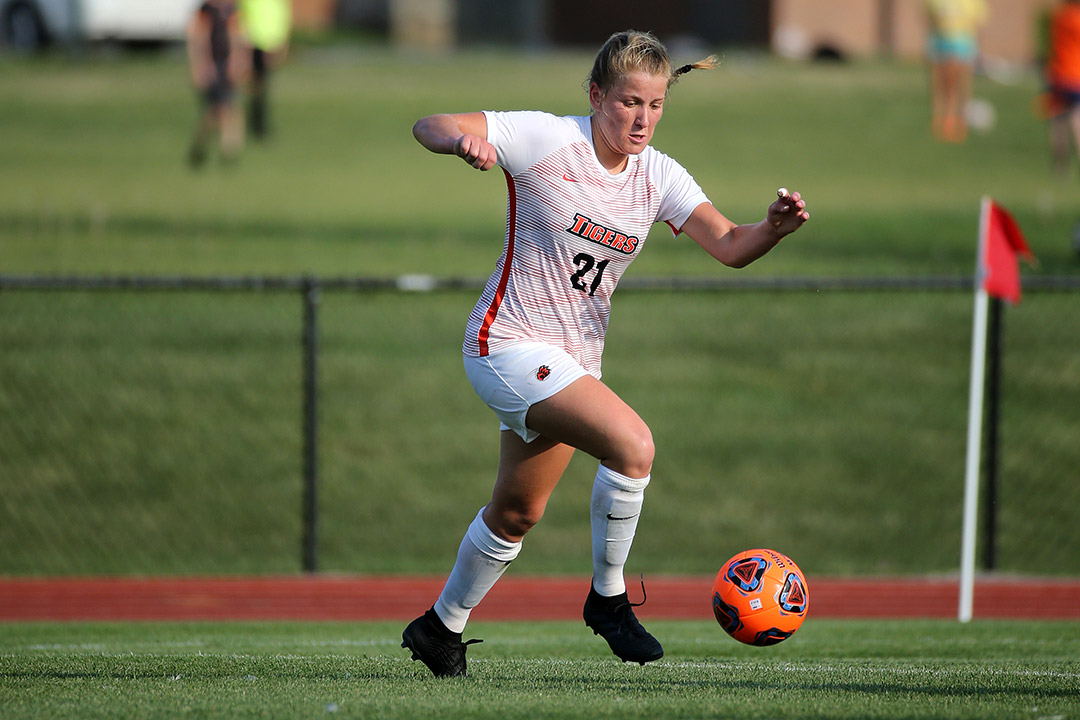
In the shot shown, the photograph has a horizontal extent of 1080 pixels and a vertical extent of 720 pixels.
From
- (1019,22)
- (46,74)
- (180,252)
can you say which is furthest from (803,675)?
(1019,22)

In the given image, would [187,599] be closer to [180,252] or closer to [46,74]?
[180,252]

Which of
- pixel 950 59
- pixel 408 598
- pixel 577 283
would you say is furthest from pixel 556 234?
pixel 950 59

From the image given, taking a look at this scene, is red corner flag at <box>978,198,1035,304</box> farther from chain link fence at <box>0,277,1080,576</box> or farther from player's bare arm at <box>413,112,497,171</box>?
player's bare arm at <box>413,112,497,171</box>

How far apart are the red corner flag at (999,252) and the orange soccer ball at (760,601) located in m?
3.91

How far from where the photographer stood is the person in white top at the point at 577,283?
16.0 ft

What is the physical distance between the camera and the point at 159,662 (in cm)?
571

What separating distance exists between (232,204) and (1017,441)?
11.2m

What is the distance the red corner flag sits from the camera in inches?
341

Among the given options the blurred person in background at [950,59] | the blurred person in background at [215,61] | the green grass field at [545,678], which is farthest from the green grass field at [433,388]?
the blurred person in background at [950,59]

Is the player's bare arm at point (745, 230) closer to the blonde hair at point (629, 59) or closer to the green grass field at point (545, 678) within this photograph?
the blonde hair at point (629, 59)

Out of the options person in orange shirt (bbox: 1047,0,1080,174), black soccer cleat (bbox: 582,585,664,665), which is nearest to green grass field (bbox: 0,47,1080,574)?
person in orange shirt (bbox: 1047,0,1080,174)

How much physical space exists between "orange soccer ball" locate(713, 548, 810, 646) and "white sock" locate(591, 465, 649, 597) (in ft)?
1.54

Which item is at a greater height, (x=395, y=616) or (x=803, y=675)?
(x=803, y=675)

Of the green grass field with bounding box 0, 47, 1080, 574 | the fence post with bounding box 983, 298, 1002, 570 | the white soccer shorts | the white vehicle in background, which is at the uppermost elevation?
the white soccer shorts
